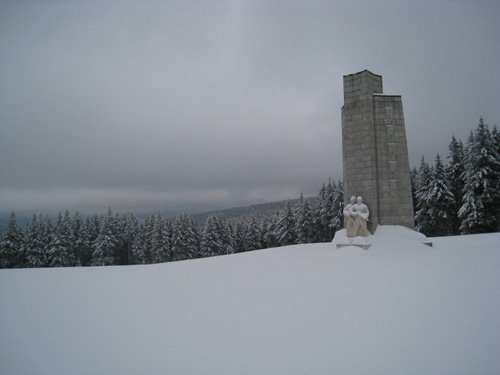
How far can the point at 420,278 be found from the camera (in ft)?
19.3

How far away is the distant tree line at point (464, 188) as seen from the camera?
72.8ft

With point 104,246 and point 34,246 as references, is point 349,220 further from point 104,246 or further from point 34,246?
point 34,246

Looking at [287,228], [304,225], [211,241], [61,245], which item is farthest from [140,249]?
[304,225]

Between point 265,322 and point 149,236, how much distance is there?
42.9 meters

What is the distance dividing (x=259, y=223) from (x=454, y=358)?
47.4 meters

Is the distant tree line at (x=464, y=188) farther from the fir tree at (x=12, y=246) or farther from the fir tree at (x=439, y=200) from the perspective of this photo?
the fir tree at (x=12, y=246)

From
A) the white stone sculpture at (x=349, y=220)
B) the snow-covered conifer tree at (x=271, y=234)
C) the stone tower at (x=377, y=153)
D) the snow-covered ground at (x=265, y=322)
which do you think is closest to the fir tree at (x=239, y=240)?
the snow-covered conifer tree at (x=271, y=234)

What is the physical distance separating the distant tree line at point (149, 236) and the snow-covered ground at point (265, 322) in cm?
2881

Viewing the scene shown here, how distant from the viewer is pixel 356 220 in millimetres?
10422

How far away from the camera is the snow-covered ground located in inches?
126

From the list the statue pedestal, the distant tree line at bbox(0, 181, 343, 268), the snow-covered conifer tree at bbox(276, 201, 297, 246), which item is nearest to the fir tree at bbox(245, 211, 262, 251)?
the distant tree line at bbox(0, 181, 343, 268)

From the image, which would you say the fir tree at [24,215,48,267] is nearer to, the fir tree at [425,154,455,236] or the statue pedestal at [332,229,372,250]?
the statue pedestal at [332,229,372,250]

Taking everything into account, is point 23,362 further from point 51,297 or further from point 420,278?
point 420,278

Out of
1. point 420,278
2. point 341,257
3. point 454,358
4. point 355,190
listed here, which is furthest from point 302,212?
point 454,358
